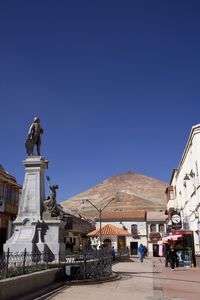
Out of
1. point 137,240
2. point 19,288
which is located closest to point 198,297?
point 19,288

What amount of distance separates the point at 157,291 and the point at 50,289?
3.72m

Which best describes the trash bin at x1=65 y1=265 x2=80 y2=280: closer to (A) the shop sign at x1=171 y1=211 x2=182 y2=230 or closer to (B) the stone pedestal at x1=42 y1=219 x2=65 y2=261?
(B) the stone pedestal at x1=42 y1=219 x2=65 y2=261

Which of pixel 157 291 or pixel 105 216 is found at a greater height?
pixel 105 216

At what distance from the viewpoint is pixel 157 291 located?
12.6m

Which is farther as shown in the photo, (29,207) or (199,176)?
(199,176)

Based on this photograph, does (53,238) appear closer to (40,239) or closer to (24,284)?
(40,239)

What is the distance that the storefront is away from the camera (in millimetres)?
27906

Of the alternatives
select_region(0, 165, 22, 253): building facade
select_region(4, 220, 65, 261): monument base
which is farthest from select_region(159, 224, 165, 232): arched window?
select_region(4, 220, 65, 261): monument base

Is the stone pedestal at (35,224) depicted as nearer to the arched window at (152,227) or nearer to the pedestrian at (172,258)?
the pedestrian at (172,258)

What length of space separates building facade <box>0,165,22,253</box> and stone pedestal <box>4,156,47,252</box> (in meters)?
21.2

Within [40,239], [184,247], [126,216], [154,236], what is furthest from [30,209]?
[126,216]

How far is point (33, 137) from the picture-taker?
59.3ft

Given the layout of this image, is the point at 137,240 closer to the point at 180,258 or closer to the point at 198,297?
the point at 180,258

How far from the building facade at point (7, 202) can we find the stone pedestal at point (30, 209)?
836 inches
